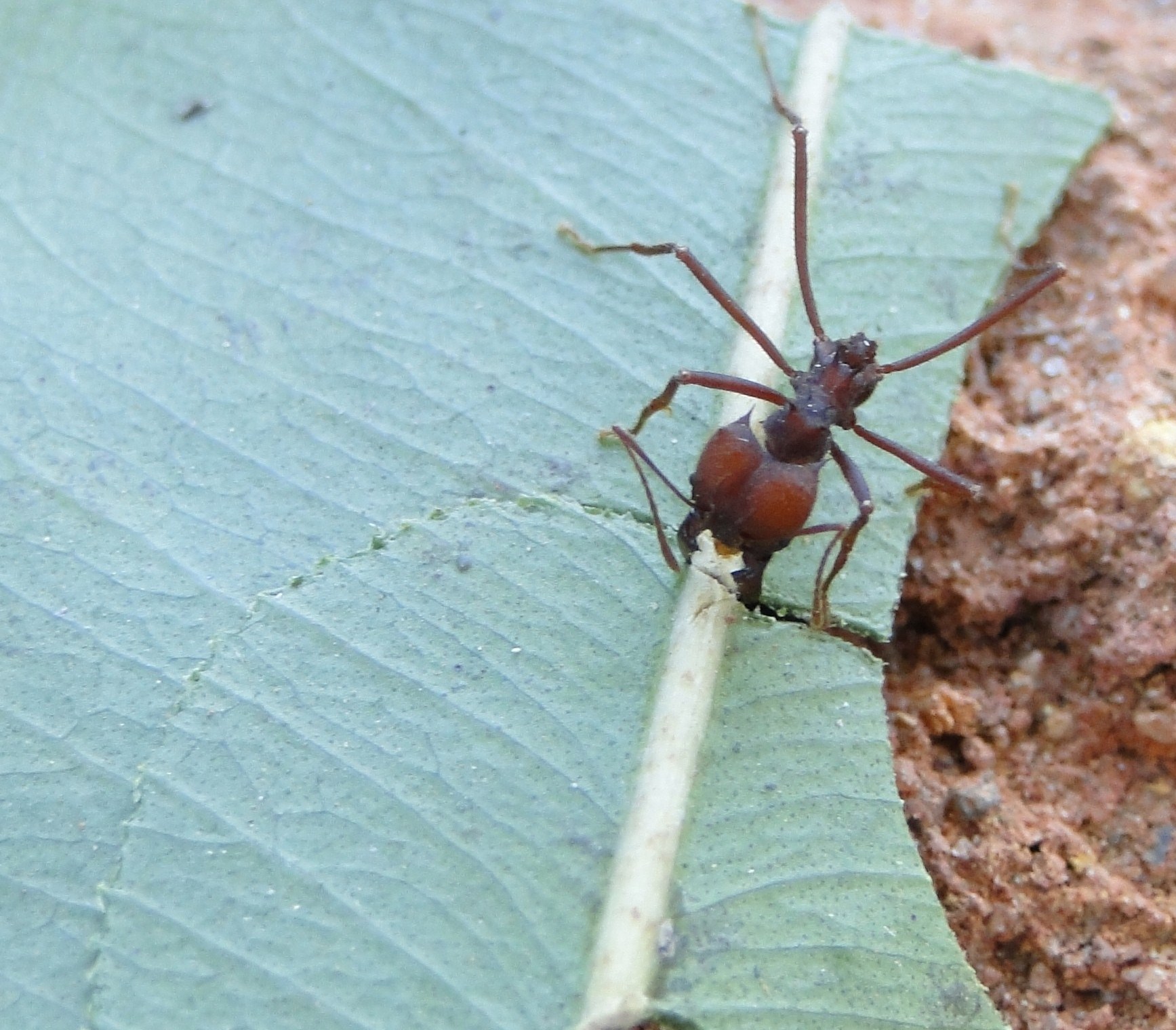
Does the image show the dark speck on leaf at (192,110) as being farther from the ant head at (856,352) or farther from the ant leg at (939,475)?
the ant leg at (939,475)

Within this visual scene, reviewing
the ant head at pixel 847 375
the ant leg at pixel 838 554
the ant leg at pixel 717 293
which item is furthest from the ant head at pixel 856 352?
the ant leg at pixel 838 554

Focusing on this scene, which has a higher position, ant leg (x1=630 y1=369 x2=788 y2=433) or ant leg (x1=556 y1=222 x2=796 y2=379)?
ant leg (x1=556 y1=222 x2=796 y2=379)

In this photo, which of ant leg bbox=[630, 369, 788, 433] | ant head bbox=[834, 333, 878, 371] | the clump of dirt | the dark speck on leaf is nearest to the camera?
the clump of dirt

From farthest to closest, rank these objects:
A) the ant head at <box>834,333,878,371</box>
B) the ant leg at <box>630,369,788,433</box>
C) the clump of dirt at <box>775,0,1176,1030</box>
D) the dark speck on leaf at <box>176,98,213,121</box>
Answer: the dark speck on leaf at <box>176,98,213,121</box>
the ant head at <box>834,333,878,371</box>
the ant leg at <box>630,369,788,433</box>
the clump of dirt at <box>775,0,1176,1030</box>

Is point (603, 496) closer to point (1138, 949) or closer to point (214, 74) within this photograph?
point (1138, 949)

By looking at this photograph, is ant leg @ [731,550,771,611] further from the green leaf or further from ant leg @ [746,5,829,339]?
ant leg @ [746,5,829,339]

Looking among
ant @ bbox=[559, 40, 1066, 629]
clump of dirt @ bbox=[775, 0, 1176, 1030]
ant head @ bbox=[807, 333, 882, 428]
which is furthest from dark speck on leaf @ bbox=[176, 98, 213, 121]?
clump of dirt @ bbox=[775, 0, 1176, 1030]

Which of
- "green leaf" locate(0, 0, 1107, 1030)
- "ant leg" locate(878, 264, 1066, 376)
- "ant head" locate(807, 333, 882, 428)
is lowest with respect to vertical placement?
"green leaf" locate(0, 0, 1107, 1030)
